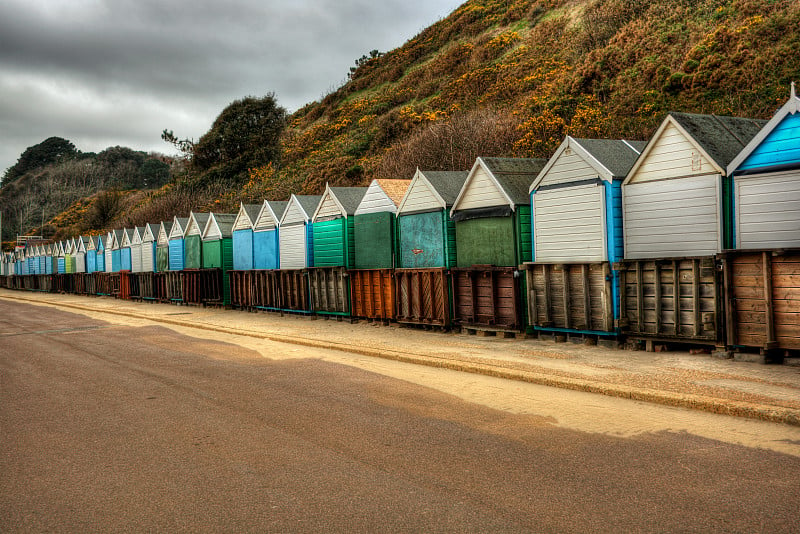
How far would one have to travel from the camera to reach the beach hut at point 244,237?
25.0 metres

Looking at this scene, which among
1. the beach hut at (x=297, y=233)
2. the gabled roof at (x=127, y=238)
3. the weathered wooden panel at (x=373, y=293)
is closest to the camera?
the weathered wooden panel at (x=373, y=293)

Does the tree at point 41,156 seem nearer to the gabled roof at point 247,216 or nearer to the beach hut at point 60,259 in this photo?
the beach hut at point 60,259

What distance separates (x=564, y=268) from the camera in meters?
12.8

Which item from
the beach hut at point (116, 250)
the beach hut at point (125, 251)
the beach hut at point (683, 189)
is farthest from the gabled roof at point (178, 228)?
the beach hut at point (683, 189)

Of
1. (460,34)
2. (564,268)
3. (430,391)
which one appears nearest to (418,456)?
(430,391)

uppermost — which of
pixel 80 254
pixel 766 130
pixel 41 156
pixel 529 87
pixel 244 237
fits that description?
pixel 41 156

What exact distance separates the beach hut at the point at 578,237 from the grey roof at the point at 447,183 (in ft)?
9.08

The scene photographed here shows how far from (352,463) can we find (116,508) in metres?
1.91

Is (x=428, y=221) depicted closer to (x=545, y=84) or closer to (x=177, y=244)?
(x=177, y=244)

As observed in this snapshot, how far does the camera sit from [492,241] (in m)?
14.5

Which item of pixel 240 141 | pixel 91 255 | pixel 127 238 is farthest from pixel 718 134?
pixel 240 141

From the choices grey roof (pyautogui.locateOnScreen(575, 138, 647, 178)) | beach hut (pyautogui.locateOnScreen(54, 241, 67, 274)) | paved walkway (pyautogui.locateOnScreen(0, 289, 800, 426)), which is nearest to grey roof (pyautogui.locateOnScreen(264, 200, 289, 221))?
paved walkway (pyautogui.locateOnScreen(0, 289, 800, 426))

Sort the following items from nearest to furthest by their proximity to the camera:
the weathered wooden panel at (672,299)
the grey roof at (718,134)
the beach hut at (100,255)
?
the weathered wooden panel at (672,299) < the grey roof at (718,134) < the beach hut at (100,255)

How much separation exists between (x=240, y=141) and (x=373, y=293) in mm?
47201
